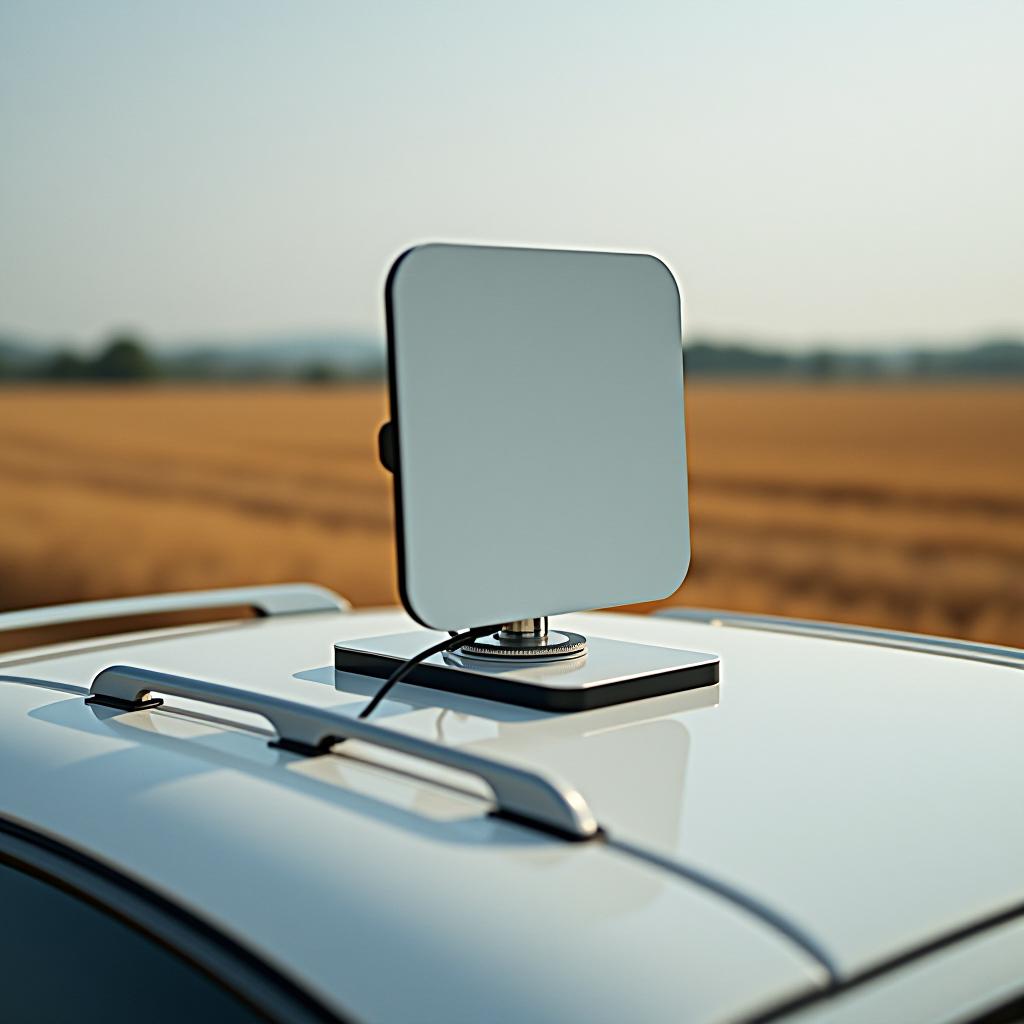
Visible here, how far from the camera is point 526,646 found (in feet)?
6.11

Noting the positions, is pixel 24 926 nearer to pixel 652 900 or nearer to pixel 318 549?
pixel 652 900

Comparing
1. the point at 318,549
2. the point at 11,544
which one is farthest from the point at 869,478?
the point at 11,544

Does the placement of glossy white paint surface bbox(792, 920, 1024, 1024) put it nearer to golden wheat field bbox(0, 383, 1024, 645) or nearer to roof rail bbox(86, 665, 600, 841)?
roof rail bbox(86, 665, 600, 841)

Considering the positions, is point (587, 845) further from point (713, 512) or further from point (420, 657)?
point (713, 512)

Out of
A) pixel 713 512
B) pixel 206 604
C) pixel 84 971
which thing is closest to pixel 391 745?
pixel 84 971

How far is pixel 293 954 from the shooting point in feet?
3.70

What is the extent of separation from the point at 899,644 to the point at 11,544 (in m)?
25.5

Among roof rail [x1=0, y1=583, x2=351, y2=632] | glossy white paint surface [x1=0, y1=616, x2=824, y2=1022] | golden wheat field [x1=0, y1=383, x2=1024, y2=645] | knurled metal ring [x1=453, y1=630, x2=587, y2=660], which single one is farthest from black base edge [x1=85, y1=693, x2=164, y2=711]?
golden wheat field [x1=0, y1=383, x2=1024, y2=645]

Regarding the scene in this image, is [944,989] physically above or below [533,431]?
below

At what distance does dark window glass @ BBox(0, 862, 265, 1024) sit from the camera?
124cm

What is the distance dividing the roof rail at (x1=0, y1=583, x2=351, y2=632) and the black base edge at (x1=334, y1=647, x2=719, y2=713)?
2.64 feet

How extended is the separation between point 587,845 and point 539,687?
445 millimetres

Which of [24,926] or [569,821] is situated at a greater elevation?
[569,821]

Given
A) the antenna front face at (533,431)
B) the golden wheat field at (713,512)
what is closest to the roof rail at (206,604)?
the antenna front face at (533,431)
